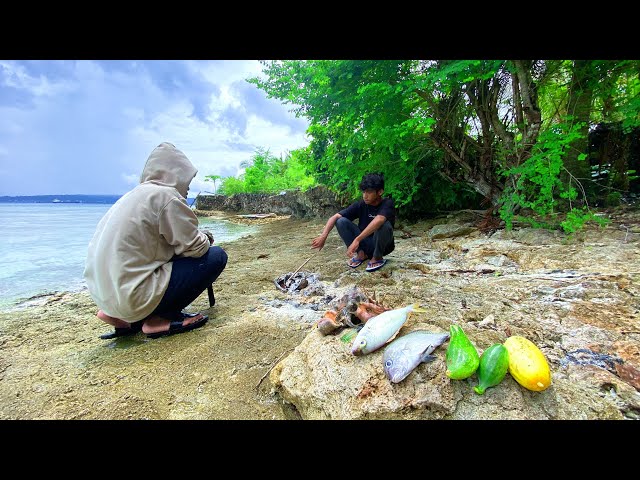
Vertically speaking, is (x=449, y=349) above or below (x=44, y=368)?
above

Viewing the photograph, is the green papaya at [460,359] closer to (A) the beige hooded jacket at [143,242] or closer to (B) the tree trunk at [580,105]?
(A) the beige hooded jacket at [143,242]

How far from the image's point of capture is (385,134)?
15.9 ft

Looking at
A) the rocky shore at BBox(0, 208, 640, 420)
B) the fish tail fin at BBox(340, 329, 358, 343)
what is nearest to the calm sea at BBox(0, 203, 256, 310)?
the rocky shore at BBox(0, 208, 640, 420)

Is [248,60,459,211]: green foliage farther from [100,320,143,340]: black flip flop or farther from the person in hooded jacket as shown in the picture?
[100,320,143,340]: black flip flop

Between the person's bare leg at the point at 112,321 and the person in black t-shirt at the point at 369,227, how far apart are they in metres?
2.12

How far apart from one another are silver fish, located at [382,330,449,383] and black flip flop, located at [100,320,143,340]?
86.5 inches

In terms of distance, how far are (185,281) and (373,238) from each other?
8.00ft

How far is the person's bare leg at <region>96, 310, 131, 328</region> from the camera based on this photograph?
2.53 m

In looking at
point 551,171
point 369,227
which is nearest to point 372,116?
point 369,227

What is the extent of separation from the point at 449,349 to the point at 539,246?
3.30 metres

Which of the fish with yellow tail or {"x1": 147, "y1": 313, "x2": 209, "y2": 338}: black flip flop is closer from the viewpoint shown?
the fish with yellow tail

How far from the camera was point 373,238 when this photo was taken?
411 centimetres

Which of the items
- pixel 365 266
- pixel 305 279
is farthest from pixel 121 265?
pixel 365 266
